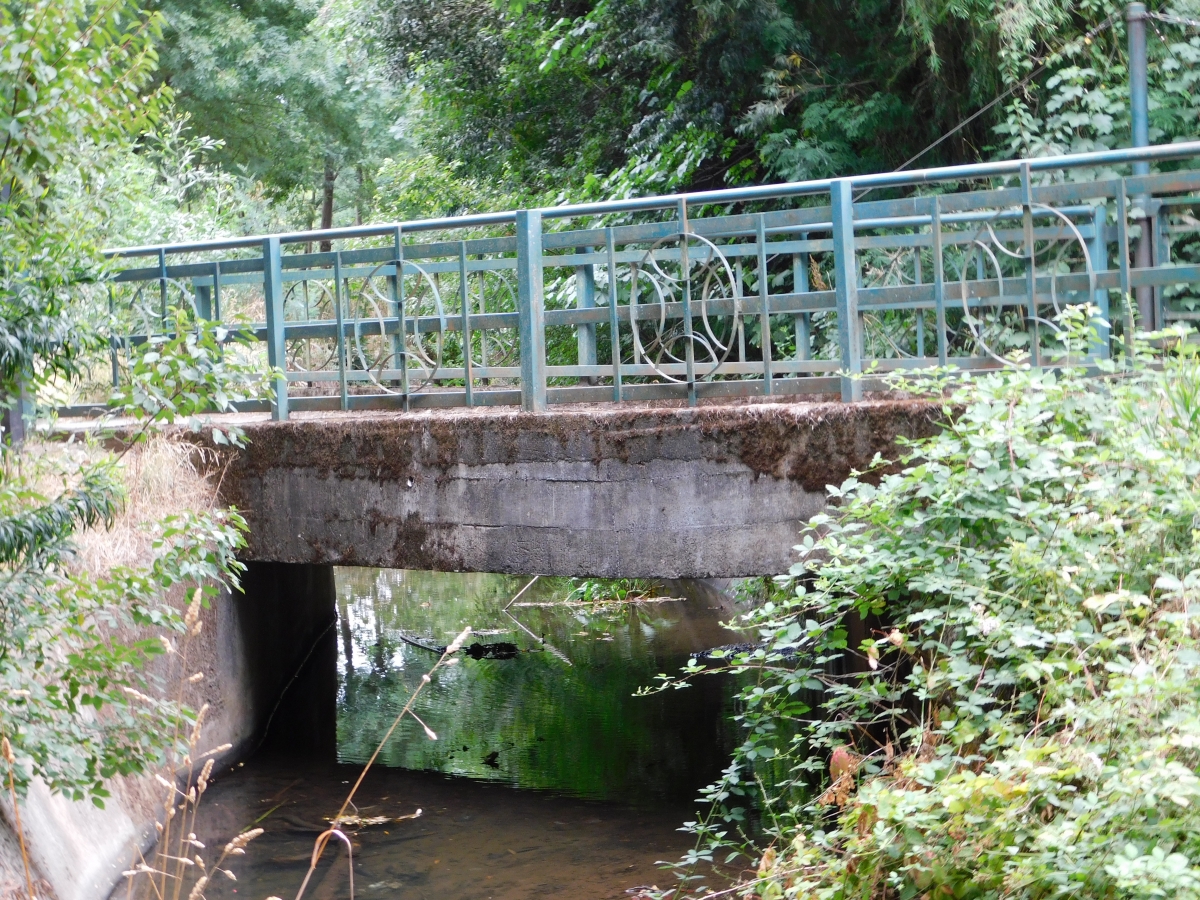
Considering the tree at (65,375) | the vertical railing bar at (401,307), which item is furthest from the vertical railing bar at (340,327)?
the tree at (65,375)

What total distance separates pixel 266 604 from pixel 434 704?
1605 millimetres

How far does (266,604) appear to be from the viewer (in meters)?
8.64

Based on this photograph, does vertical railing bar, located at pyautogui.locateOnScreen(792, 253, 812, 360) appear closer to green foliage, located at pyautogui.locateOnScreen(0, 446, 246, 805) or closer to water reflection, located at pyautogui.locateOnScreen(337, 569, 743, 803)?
water reflection, located at pyautogui.locateOnScreen(337, 569, 743, 803)

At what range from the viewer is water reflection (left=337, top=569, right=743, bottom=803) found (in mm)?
7672

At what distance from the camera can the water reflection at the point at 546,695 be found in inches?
302

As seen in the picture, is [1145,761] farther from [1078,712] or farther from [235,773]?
[235,773]

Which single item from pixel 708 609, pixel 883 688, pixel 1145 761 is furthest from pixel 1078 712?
pixel 708 609

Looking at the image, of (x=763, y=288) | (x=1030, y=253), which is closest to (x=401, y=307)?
(x=763, y=288)

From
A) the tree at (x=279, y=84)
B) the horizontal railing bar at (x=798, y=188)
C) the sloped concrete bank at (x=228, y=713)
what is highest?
the tree at (x=279, y=84)

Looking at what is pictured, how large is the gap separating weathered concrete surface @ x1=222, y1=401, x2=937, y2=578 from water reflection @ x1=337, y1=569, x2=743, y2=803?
182 centimetres

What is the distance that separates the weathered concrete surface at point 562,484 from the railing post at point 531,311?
0.19 m

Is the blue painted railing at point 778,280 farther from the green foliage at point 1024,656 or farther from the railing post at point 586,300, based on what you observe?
the green foliage at point 1024,656

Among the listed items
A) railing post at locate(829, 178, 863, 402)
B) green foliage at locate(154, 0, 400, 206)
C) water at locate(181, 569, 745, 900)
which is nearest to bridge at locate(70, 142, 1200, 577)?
railing post at locate(829, 178, 863, 402)

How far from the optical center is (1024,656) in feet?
13.0
